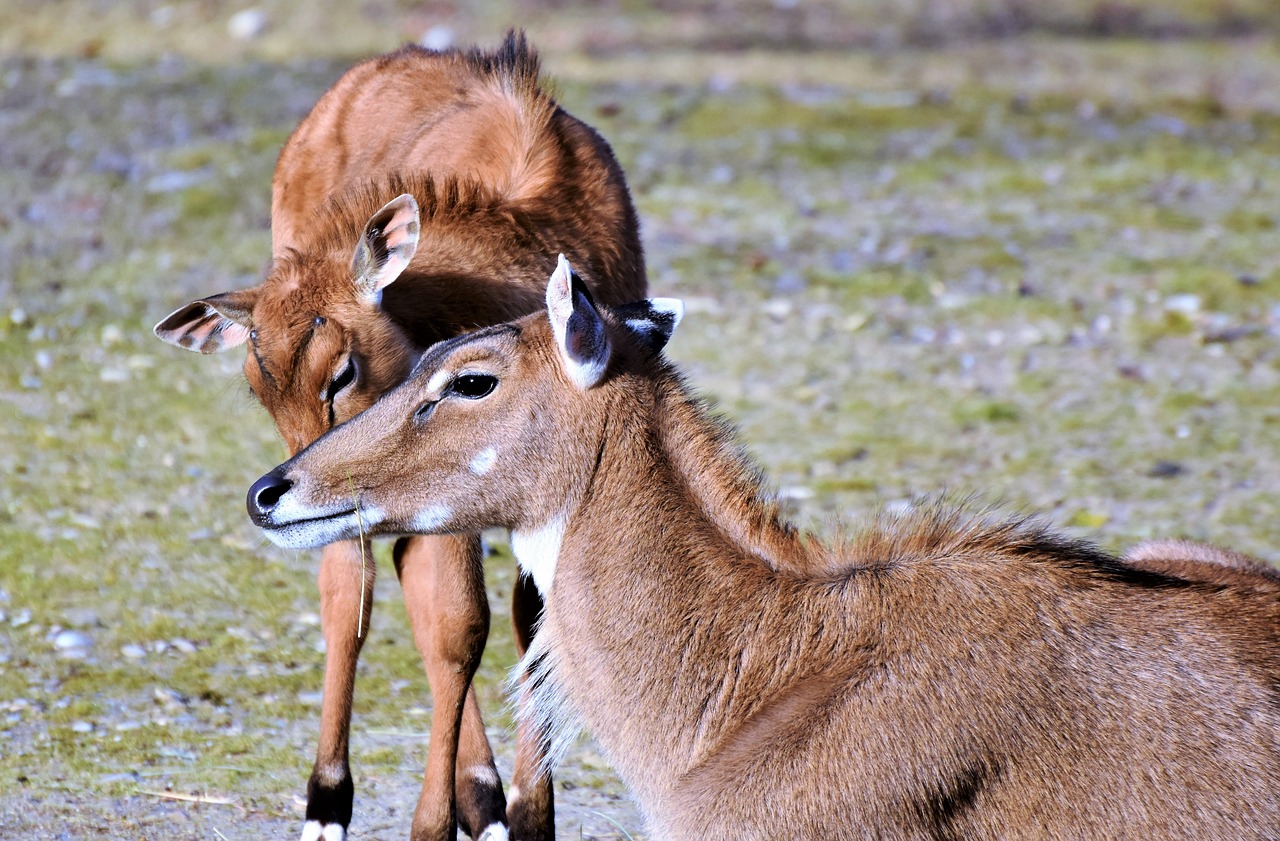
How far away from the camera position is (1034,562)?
4641 millimetres

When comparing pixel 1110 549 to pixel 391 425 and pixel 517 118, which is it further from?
pixel 391 425

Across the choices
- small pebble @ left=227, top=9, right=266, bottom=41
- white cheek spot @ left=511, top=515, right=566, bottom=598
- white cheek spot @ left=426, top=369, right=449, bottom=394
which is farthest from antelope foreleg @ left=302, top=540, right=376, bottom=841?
small pebble @ left=227, top=9, right=266, bottom=41

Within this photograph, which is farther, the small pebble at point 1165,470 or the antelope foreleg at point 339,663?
the small pebble at point 1165,470

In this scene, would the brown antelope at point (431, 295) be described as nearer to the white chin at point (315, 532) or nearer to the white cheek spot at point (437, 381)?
the white chin at point (315, 532)

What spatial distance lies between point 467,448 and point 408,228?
54.2 inches

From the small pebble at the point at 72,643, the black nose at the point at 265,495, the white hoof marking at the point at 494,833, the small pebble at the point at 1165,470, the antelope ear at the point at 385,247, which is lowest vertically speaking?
the small pebble at the point at 1165,470

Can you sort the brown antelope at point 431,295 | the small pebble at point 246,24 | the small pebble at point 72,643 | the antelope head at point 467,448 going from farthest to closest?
the small pebble at point 246,24 < the small pebble at point 72,643 < the brown antelope at point 431,295 < the antelope head at point 467,448

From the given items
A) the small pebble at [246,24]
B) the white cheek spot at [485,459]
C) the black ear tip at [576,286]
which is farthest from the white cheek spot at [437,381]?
the small pebble at [246,24]

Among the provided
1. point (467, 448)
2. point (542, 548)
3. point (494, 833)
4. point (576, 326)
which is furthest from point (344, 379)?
point (494, 833)

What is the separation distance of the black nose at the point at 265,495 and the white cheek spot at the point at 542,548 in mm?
682

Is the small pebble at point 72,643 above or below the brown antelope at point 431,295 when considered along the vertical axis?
below

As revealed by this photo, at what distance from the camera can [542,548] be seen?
15.7ft

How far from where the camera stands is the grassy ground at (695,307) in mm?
6797

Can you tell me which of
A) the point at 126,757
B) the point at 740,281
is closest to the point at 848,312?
the point at 740,281
